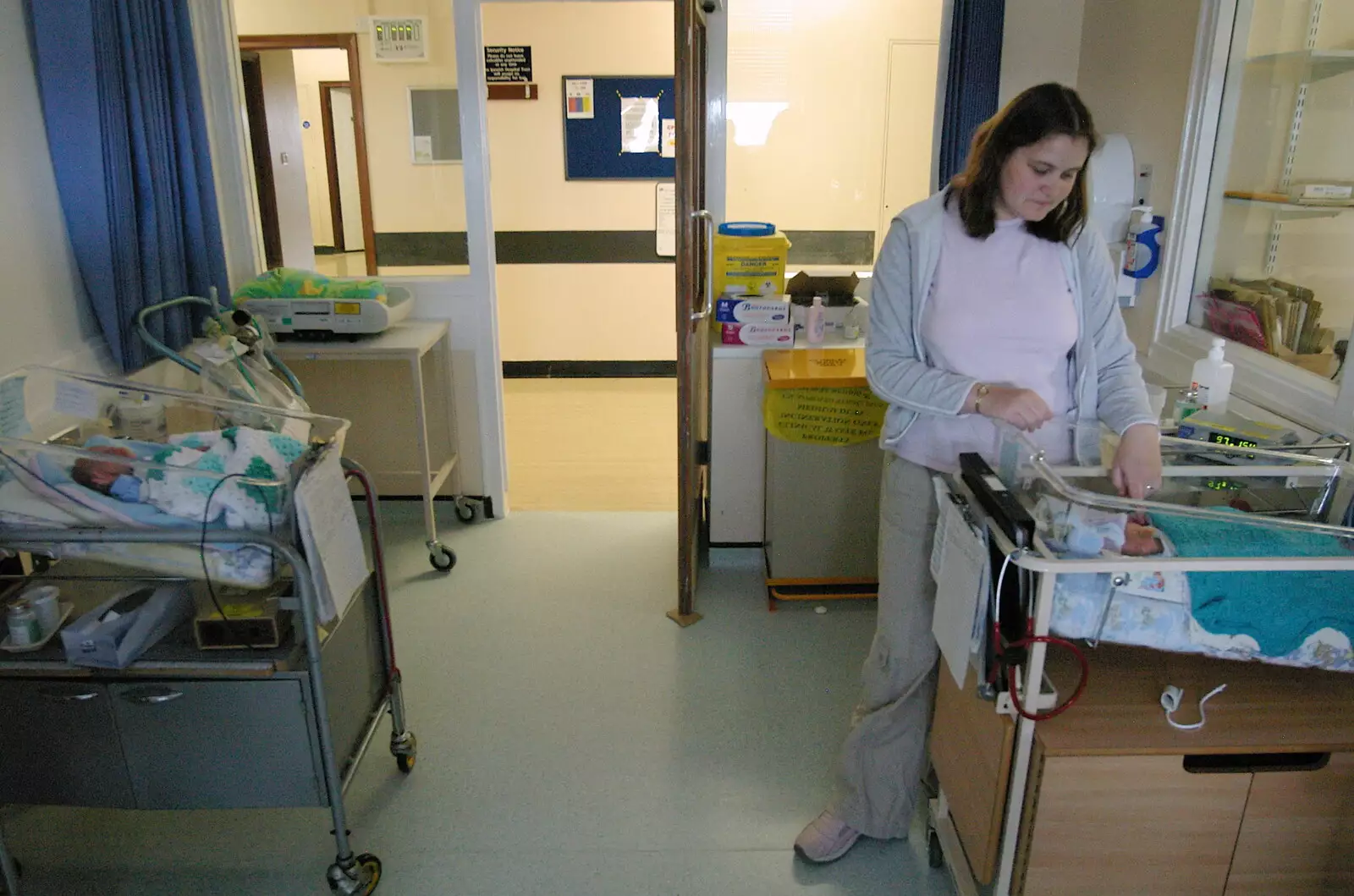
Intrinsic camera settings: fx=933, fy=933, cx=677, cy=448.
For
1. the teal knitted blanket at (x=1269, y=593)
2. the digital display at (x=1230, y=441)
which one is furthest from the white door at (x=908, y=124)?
the teal knitted blanket at (x=1269, y=593)

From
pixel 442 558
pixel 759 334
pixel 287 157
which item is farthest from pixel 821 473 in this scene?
pixel 287 157

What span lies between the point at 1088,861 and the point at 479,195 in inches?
112

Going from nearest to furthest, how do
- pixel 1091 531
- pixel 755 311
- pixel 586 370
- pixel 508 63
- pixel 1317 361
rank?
pixel 1091 531 → pixel 1317 361 → pixel 755 311 → pixel 508 63 → pixel 586 370

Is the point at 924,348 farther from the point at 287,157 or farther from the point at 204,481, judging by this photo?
the point at 287,157

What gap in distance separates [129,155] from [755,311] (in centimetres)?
186

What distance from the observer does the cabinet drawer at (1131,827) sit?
1.39 metres

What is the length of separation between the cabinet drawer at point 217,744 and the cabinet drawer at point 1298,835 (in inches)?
63.1

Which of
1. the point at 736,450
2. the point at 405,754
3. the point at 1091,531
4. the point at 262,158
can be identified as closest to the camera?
the point at 1091,531

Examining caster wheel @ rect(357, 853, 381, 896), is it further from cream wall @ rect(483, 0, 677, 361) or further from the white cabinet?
cream wall @ rect(483, 0, 677, 361)

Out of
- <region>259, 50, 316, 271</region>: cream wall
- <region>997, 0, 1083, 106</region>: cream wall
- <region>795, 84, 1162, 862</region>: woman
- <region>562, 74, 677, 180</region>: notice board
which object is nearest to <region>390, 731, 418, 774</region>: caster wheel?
<region>795, 84, 1162, 862</region>: woman

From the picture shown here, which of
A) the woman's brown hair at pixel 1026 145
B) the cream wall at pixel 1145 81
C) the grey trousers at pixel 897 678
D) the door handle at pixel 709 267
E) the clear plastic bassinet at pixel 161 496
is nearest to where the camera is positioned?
the woman's brown hair at pixel 1026 145

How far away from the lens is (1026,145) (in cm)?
153

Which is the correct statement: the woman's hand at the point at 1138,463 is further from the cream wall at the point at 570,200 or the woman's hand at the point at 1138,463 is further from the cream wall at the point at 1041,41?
the cream wall at the point at 570,200

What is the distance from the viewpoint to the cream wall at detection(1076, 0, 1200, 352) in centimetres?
250
